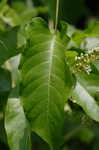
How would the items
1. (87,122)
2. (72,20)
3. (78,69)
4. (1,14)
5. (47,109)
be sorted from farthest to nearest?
(72,20)
(1,14)
(87,122)
(78,69)
(47,109)

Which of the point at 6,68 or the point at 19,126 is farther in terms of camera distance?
the point at 6,68

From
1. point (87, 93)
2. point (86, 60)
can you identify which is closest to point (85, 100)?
point (87, 93)

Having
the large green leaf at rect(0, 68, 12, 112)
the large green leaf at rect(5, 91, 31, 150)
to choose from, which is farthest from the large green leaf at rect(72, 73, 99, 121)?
the large green leaf at rect(0, 68, 12, 112)

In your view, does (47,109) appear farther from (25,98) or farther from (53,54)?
(53,54)

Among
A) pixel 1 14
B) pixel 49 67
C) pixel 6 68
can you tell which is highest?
pixel 49 67

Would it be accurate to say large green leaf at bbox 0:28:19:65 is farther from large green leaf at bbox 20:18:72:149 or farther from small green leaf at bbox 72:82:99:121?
small green leaf at bbox 72:82:99:121

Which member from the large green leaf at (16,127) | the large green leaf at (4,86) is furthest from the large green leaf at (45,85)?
the large green leaf at (4,86)

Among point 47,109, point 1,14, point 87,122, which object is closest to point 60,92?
point 47,109
